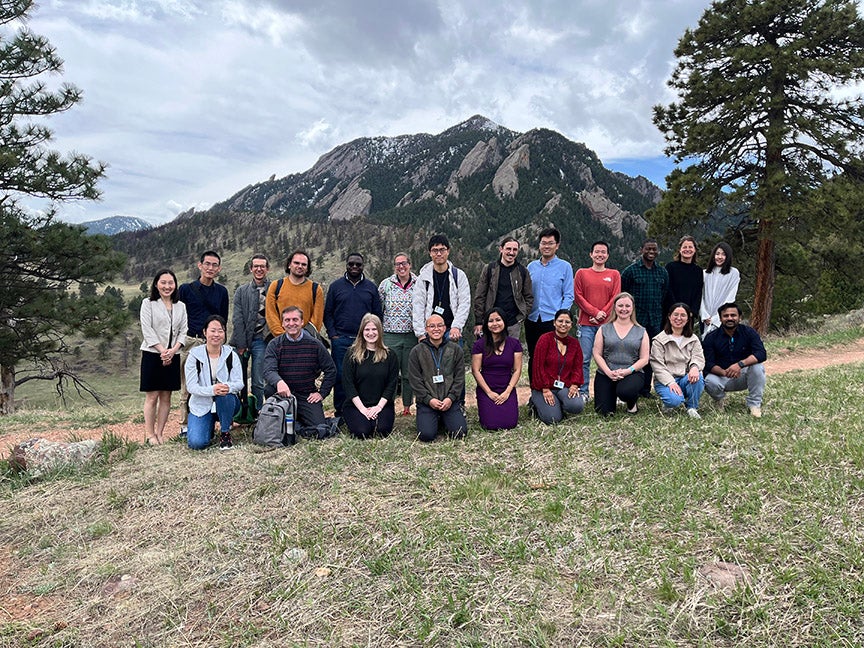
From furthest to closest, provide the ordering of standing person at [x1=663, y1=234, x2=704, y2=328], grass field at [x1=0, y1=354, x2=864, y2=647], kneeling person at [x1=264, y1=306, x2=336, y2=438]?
standing person at [x1=663, y1=234, x2=704, y2=328] → kneeling person at [x1=264, y1=306, x2=336, y2=438] → grass field at [x1=0, y1=354, x2=864, y2=647]

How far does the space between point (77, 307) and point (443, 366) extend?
1265 cm

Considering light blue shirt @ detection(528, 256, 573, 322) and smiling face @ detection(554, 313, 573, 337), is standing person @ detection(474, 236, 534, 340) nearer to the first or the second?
light blue shirt @ detection(528, 256, 573, 322)

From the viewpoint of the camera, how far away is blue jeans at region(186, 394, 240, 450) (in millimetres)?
5766

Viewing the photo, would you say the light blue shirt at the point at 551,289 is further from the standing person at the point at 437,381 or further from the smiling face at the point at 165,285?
the smiling face at the point at 165,285

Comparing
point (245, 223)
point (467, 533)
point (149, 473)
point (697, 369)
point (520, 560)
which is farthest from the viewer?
point (245, 223)

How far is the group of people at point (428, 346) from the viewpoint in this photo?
231 inches

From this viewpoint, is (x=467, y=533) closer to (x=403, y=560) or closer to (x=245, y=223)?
(x=403, y=560)

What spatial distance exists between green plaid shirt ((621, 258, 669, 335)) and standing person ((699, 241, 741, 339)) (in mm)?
581

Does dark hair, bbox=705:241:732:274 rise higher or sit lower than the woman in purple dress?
higher

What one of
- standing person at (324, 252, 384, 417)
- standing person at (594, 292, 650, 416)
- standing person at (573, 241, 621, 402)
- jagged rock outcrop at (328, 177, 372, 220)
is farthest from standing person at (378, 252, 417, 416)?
jagged rock outcrop at (328, 177, 372, 220)

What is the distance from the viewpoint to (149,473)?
4973 mm

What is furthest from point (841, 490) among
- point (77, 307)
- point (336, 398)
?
point (77, 307)

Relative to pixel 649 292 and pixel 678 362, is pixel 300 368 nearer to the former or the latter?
pixel 678 362

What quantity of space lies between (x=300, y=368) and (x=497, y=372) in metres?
2.35
